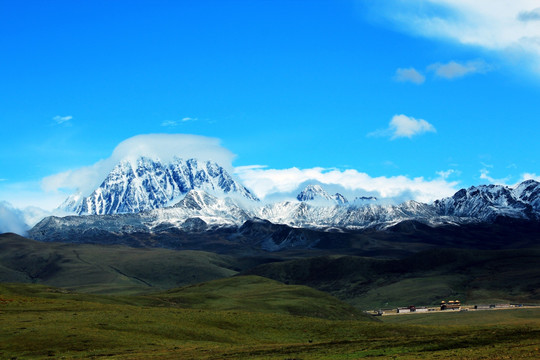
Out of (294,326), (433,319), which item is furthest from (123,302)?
(433,319)

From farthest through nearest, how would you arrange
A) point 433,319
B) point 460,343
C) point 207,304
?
1. point 433,319
2. point 207,304
3. point 460,343

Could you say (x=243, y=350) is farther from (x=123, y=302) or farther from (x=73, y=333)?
(x=123, y=302)

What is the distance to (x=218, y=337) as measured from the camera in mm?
107312

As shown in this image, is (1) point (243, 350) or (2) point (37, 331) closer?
(1) point (243, 350)

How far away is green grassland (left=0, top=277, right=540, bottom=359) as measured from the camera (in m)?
76.1

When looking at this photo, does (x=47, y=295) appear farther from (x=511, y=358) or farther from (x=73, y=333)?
(x=511, y=358)

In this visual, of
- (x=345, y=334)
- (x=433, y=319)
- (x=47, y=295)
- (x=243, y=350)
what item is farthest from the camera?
(x=433, y=319)

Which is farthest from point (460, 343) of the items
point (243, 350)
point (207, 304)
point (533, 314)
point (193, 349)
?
point (533, 314)

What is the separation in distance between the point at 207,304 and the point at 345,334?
2899 inches

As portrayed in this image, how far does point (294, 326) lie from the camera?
120750 mm

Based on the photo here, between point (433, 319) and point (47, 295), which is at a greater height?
point (47, 295)

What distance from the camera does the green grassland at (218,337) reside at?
76.1m

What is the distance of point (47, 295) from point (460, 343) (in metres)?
116

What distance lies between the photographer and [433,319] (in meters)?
195
